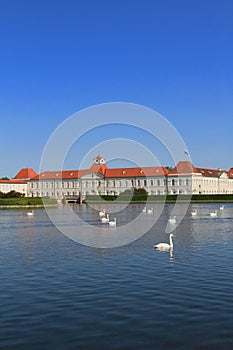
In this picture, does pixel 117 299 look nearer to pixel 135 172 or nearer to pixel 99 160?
pixel 135 172

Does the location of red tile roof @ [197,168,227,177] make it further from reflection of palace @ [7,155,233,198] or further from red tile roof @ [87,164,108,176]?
red tile roof @ [87,164,108,176]

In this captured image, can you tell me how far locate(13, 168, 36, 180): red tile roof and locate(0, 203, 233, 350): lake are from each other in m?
135

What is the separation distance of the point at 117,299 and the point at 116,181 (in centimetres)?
13256

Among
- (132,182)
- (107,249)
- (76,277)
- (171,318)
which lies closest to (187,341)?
(171,318)

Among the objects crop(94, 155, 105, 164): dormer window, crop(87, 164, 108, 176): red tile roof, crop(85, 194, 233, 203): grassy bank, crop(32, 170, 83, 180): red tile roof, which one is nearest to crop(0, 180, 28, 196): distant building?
crop(32, 170, 83, 180): red tile roof

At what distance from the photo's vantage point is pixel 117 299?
485 inches

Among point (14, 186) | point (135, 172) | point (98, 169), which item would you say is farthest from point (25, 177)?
point (135, 172)

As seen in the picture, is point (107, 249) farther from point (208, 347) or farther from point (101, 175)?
point (101, 175)

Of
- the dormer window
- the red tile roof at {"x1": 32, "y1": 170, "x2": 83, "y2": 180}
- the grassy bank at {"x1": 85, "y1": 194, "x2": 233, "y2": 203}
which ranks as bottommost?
the grassy bank at {"x1": 85, "y1": 194, "x2": 233, "y2": 203}

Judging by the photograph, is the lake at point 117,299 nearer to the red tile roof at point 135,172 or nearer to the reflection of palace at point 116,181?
the reflection of palace at point 116,181

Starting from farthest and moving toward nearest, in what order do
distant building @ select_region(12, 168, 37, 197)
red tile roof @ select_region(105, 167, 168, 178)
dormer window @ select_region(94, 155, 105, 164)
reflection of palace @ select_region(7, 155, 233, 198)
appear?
distant building @ select_region(12, 168, 37, 197) → dormer window @ select_region(94, 155, 105, 164) → red tile roof @ select_region(105, 167, 168, 178) → reflection of palace @ select_region(7, 155, 233, 198)

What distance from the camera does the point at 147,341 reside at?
9141mm

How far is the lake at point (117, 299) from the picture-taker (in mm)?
9344

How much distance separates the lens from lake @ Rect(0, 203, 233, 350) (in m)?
9.34
